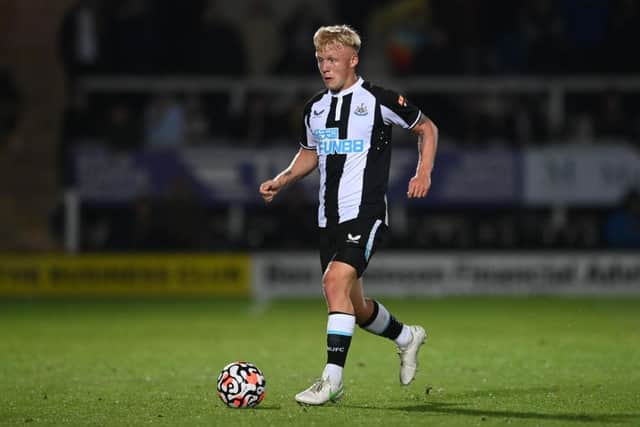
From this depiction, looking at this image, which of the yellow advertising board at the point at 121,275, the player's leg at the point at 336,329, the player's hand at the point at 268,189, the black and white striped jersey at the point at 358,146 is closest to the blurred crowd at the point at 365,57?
the yellow advertising board at the point at 121,275

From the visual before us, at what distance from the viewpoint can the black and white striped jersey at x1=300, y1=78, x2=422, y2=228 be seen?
7926 millimetres

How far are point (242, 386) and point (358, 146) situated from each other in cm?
153

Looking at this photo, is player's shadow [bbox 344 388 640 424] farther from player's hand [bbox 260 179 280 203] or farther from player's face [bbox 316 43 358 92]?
player's face [bbox 316 43 358 92]

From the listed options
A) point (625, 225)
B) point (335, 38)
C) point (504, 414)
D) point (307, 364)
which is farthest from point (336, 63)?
point (625, 225)

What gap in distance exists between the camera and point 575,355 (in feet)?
34.9

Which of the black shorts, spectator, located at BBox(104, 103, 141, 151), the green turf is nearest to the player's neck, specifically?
the black shorts

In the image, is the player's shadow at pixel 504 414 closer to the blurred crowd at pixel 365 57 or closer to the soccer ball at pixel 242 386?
the soccer ball at pixel 242 386

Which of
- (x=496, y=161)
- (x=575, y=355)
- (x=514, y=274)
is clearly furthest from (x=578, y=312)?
(x=575, y=355)

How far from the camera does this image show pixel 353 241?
783 centimetres

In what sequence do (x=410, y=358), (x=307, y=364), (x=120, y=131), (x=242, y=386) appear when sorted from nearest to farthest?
(x=242, y=386)
(x=410, y=358)
(x=307, y=364)
(x=120, y=131)

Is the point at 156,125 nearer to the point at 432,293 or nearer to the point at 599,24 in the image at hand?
the point at 432,293

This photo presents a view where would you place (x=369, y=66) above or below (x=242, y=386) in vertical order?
above

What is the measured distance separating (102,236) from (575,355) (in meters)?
9.84

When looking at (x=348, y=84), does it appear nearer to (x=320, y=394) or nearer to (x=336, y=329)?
(x=336, y=329)
